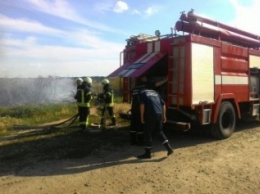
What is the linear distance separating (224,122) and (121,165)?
13.1 ft

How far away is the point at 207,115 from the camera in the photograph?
859 centimetres

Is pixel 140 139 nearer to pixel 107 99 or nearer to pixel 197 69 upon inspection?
pixel 197 69

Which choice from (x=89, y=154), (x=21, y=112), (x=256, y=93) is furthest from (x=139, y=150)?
(x=21, y=112)

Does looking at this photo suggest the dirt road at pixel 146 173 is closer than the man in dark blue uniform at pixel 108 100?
Yes

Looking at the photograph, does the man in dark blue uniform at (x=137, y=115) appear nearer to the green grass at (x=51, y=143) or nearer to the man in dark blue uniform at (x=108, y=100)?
the green grass at (x=51, y=143)

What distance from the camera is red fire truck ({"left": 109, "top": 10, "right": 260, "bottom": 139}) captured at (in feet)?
26.7

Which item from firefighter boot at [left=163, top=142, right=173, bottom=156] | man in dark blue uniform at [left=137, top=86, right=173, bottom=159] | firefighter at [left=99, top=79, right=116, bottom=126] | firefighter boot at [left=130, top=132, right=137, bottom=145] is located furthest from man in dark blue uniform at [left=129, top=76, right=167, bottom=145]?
firefighter at [left=99, top=79, right=116, bottom=126]

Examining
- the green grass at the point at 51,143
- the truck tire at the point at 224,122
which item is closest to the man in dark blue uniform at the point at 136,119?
the green grass at the point at 51,143

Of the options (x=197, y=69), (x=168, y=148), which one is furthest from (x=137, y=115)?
(x=197, y=69)

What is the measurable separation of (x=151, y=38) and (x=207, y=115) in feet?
8.87

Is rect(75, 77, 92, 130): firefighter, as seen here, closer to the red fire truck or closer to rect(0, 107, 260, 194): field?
rect(0, 107, 260, 194): field

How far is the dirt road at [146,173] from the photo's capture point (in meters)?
5.39

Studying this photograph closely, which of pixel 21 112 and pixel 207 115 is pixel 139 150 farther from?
pixel 21 112

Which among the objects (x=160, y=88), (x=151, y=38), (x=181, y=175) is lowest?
(x=181, y=175)
